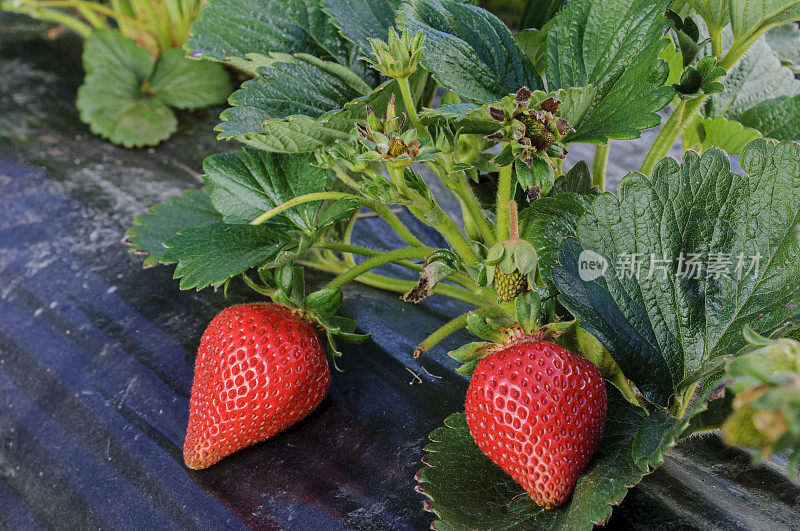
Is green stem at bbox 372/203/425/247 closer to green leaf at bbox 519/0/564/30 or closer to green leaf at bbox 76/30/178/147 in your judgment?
green leaf at bbox 519/0/564/30

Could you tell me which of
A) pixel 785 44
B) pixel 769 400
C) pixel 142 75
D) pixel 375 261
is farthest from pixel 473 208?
pixel 142 75

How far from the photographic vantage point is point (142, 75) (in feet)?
4.55

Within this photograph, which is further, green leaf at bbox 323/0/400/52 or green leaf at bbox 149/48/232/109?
green leaf at bbox 149/48/232/109

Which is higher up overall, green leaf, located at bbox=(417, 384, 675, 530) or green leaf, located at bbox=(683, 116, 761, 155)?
green leaf, located at bbox=(683, 116, 761, 155)

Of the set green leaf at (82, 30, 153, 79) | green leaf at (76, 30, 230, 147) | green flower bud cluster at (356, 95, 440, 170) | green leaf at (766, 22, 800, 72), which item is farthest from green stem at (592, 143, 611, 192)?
green leaf at (82, 30, 153, 79)

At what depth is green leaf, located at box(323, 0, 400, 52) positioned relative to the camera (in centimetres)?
64

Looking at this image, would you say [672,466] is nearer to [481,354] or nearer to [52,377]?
[481,354]

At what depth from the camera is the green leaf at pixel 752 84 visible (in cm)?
76

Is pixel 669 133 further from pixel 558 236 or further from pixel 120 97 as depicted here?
pixel 120 97

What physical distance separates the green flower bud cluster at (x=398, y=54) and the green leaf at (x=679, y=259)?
18 centimetres

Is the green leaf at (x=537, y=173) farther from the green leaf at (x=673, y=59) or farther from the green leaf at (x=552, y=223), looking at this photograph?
the green leaf at (x=673, y=59)

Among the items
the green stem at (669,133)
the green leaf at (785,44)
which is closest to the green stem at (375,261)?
the green stem at (669,133)

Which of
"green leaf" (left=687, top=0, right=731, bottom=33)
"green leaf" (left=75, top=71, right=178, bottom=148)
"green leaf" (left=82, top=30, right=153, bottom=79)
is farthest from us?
"green leaf" (left=82, top=30, right=153, bottom=79)

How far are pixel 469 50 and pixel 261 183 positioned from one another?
269mm
